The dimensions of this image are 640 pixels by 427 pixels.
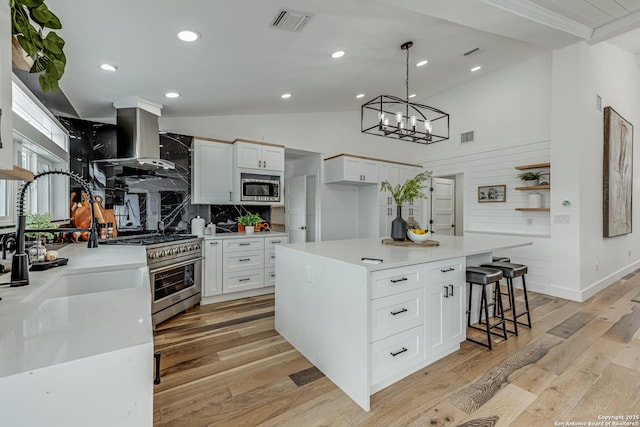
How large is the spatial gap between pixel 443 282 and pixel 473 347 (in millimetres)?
793

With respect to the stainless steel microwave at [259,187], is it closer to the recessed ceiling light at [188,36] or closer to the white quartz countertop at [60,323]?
the recessed ceiling light at [188,36]

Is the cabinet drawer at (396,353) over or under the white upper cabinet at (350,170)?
under

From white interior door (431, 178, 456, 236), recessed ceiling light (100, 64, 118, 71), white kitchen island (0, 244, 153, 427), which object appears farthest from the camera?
white interior door (431, 178, 456, 236)

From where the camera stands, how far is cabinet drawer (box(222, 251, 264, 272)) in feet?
12.9

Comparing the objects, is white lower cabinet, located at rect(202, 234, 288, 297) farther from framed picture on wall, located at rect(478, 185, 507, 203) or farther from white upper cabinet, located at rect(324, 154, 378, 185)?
framed picture on wall, located at rect(478, 185, 507, 203)

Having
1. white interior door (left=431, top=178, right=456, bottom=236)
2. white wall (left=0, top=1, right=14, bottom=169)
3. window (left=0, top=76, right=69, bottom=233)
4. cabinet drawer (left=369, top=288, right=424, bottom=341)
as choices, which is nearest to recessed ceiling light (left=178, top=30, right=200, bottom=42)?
window (left=0, top=76, right=69, bottom=233)

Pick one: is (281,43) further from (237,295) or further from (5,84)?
(237,295)

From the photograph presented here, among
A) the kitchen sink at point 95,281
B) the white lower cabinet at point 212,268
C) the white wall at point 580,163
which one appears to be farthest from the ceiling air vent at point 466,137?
the kitchen sink at point 95,281

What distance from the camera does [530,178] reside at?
4641mm

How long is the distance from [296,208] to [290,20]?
4.01m

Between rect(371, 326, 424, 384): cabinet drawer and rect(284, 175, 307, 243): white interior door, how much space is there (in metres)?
3.72

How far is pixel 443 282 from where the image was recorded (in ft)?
7.78

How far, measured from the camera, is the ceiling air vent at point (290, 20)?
222 centimetres

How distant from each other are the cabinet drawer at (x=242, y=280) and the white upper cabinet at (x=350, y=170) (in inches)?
89.2
